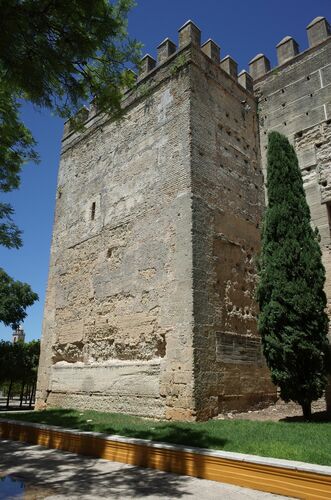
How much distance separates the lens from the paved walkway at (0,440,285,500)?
4086 millimetres

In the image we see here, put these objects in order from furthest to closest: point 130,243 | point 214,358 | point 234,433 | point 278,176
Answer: point 130,243 < point 278,176 < point 214,358 < point 234,433

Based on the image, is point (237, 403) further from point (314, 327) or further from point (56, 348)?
point (56, 348)

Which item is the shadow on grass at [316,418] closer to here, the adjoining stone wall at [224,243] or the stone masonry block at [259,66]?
the adjoining stone wall at [224,243]

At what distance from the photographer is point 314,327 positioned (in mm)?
7590

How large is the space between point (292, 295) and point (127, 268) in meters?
3.99

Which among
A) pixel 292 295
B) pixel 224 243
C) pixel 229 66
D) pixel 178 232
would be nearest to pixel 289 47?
pixel 229 66

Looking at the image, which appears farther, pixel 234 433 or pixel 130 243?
pixel 130 243

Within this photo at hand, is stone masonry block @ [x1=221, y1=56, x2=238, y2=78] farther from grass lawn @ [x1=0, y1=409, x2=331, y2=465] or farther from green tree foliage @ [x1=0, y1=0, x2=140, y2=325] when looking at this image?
grass lawn @ [x1=0, y1=409, x2=331, y2=465]

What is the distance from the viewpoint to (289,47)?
38.9 ft

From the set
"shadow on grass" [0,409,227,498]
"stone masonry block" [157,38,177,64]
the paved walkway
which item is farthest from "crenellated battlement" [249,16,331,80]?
the paved walkway

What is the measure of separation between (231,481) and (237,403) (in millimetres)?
4174

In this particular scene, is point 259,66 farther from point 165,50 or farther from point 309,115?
point 165,50

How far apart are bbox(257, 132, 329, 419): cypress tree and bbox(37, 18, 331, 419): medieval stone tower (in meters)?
1.13

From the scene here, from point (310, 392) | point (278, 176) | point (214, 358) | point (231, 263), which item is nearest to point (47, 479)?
point (214, 358)
